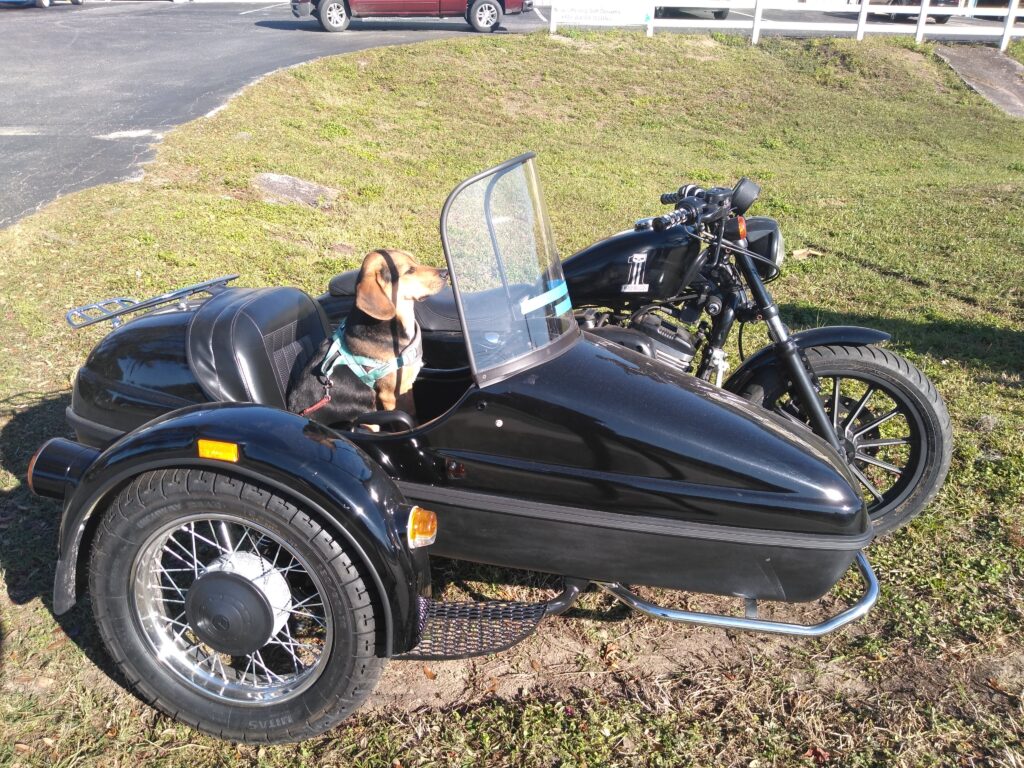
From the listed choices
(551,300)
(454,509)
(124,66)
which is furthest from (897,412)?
(124,66)

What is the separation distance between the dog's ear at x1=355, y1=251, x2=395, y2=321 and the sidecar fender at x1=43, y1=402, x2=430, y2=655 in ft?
1.80

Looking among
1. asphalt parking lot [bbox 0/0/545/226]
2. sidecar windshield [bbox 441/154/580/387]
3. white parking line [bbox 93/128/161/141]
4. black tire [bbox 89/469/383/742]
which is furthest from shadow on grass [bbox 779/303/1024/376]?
white parking line [bbox 93/128/161/141]

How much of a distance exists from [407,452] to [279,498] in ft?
1.59

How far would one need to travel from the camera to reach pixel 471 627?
2.65 meters

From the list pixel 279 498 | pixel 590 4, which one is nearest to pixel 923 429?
pixel 279 498

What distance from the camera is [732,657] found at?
2871mm

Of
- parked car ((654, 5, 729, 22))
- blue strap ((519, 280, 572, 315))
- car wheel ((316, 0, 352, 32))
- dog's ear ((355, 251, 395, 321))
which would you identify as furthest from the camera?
parked car ((654, 5, 729, 22))

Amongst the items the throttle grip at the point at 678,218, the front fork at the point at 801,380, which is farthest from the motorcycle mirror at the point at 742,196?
the front fork at the point at 801,380

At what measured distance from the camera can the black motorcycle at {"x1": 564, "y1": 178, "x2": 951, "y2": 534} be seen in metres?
3.38

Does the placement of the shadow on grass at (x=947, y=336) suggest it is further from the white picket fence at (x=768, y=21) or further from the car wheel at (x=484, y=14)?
the car wheel at (x=484, y=14)

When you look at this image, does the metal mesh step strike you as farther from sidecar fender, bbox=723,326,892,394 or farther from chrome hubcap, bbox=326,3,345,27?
chrome hubcap, bbox=326,3,345,27

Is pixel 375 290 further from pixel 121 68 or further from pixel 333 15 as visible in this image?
pixel 333 15

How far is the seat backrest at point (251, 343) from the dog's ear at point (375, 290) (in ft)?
1.34

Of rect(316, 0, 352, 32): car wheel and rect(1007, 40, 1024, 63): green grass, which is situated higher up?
rect(316, 0, 352, 32): car wheel
